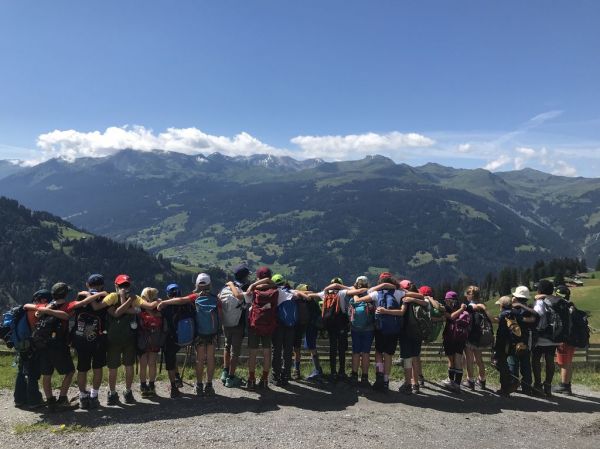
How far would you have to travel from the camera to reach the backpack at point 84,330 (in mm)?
8391

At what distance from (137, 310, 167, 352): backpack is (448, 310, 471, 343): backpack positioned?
6571 mm

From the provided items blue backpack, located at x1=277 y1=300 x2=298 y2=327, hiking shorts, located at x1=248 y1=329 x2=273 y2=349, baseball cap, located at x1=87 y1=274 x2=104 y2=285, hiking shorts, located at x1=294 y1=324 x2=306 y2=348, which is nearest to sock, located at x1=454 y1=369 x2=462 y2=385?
hiking shorts, located at x1=294 y1=324 x2=306 y2=348

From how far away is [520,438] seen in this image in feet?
25.3

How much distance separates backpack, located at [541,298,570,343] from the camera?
33.6 feet

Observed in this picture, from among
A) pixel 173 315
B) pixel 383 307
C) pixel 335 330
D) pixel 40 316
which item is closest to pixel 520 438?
pixel 383 307

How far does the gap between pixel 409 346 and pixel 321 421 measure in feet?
9.23

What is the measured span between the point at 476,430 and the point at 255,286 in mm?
5220

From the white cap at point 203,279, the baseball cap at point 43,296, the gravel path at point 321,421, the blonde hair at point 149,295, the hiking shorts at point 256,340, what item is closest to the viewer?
the gravel path at point 321,421

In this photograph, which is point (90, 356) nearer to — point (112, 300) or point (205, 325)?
point (112, 300)

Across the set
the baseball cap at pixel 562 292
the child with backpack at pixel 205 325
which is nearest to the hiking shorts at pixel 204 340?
the child with backpack at pixel 205 325

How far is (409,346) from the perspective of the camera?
9836 millimetres

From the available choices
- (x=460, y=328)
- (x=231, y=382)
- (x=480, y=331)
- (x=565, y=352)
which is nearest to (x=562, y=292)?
(x=565, y=352)

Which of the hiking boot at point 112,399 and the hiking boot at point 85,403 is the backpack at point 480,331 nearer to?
the hiking boot at point 112,399

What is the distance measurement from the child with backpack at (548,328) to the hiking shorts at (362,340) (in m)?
4.01
